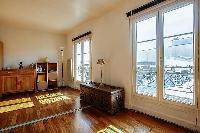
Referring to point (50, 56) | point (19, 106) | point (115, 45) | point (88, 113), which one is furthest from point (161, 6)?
point (50, 56)

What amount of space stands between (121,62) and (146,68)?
29.0 inches

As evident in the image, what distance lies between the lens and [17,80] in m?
5.46

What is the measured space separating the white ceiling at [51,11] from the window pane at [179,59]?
151cm

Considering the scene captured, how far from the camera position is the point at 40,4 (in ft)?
12.2

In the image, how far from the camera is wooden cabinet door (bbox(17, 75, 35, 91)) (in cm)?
553

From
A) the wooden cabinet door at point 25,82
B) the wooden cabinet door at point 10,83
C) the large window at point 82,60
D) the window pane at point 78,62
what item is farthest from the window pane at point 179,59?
the wooden cabinet door at point 10,83

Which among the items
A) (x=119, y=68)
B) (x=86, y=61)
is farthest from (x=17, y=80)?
(x=119, y=68)

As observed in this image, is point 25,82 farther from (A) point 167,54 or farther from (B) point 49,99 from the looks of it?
(A) point 167,54

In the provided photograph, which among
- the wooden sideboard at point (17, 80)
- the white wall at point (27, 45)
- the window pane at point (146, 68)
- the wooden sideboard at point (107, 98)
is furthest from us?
the white wall at point (27, 45)

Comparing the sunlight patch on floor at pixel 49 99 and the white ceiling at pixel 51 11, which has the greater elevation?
the white ceiling at pixel 51 11

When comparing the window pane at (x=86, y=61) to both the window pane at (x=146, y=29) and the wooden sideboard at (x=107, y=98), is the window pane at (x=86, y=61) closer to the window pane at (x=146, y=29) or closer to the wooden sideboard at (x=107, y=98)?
the wooden sideboard at (x=107, y=98)

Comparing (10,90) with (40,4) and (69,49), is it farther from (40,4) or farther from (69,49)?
(40,4)

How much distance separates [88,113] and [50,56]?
14.3ft

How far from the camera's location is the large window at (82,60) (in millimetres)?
5513
